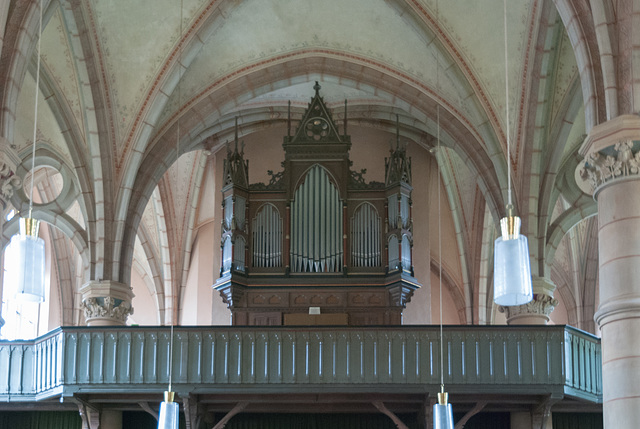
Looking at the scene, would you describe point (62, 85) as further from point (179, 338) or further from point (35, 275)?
point (35, 275)

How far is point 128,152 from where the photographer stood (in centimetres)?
2103

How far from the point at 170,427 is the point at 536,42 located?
9.16m

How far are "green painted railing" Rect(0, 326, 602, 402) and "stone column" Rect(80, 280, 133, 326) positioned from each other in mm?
1952

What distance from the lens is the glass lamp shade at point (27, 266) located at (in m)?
9.81

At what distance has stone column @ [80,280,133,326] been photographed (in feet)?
66.9

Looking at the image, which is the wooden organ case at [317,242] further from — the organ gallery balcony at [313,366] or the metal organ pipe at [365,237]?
the organ gallery balcony at [313,366]

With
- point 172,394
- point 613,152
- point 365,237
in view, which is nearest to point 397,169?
point 365,237

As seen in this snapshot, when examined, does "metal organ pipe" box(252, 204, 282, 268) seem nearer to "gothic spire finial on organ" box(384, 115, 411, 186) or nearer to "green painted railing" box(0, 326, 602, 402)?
"gothic spire finial on organ" box(384, 115, 411, 186)

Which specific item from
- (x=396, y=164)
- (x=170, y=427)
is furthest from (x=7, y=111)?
(x=396, y=164)

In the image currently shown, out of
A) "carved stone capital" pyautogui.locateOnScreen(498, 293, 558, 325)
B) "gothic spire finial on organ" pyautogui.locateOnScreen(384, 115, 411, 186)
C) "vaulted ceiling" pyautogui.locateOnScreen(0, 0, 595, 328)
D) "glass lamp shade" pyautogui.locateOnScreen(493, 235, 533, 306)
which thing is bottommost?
"glass lamp shade" pyautogui.locateOnScreen(493, 235, 533, 306)

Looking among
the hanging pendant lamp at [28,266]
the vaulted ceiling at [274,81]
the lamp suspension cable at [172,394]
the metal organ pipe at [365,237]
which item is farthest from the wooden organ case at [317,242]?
the hanging pendant lamp at [28,266]

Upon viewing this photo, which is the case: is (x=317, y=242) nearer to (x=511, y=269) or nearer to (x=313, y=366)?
(x=313, y=366)

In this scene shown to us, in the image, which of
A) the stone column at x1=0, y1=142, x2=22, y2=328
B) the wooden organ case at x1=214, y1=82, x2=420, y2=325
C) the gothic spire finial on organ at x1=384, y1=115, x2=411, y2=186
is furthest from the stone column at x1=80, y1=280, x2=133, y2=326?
the stone column at x1=0, y1=142, x2=22, y2=328

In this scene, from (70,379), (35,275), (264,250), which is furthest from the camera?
(264,250)
